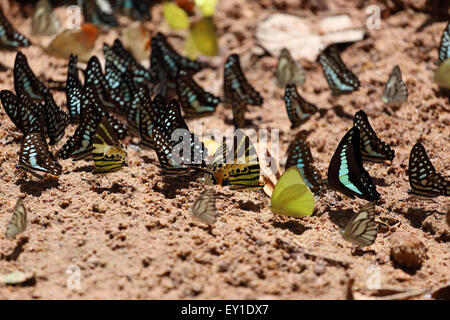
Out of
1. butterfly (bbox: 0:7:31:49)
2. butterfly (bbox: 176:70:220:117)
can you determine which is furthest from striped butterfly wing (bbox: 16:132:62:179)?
butterfly (bbox: 0:7:31:49)

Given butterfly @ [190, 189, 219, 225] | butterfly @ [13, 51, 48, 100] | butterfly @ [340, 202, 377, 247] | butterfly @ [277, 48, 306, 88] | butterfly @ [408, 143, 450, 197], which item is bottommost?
butterfly @ [340, 202, 377, 247]

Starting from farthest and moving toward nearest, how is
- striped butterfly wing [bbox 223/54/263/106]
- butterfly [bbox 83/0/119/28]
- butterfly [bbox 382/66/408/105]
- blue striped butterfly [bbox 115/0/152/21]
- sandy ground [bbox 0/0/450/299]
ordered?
blue striped butterfly [bbox 115/0/152/21] → butterfly [bbox 83/0/119/28] → striped butterfly wing [bbox 223/54/263/106] → butterfly [bbox 382/66/408/105] → sandy ground [bbox 0/0/450/299]

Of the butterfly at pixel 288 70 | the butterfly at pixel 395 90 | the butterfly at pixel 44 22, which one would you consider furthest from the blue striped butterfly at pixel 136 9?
the butterfly at pixel 395 90

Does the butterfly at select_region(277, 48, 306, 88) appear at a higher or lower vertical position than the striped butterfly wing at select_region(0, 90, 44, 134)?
higher

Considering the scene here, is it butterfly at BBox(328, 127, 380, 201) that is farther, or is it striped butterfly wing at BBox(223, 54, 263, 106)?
striped butterfly wing at BBox(223, 54, 263, 106)

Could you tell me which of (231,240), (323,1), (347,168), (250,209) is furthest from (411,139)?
(323,1)

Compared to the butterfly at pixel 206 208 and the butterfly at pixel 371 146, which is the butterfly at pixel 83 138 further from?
the butterfly at pixel 371 146

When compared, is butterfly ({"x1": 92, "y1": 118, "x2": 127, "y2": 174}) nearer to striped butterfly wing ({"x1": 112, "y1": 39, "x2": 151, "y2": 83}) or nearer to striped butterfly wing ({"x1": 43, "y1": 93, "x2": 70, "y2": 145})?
striped butterfly wing ({"x1": 43, "y1": 93, "x2": 70, "y2": 145})

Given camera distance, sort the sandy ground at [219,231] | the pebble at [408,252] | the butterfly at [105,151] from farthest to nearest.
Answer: the butterfly at [105,151] → the pebble at [408,252] → the sandy ground at [219,231]
